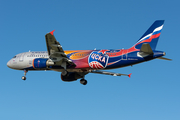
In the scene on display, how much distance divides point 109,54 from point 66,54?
6.07 meters

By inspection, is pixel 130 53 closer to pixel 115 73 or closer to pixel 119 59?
pixel 119 59

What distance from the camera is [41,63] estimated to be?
38.4 meters

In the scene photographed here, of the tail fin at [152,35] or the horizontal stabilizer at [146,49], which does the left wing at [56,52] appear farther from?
the horizontal stabilizer at [146,49]

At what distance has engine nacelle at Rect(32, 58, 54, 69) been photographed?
3806cm

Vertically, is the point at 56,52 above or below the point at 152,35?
below

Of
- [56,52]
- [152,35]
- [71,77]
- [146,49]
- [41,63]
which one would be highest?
[152,35]

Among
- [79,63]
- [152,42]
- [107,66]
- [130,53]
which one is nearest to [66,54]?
[79,63]

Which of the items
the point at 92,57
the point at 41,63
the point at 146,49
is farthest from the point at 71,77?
the point at 146,49

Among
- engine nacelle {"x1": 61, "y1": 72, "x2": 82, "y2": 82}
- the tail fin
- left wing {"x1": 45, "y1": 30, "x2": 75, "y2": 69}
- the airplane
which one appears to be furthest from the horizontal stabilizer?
engine nacelle {"x1": 61, "y1": 72, "x2": 82, "y2": 82}

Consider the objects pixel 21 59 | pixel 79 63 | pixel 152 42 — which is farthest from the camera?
pixel 21 59

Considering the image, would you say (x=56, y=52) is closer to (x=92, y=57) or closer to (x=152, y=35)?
(x=92, y=57)

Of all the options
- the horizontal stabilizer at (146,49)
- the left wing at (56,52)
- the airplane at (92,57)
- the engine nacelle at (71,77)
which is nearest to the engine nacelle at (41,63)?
the airplane at (92,57)

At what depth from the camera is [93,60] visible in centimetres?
3769

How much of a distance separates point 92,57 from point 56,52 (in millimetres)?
4802
